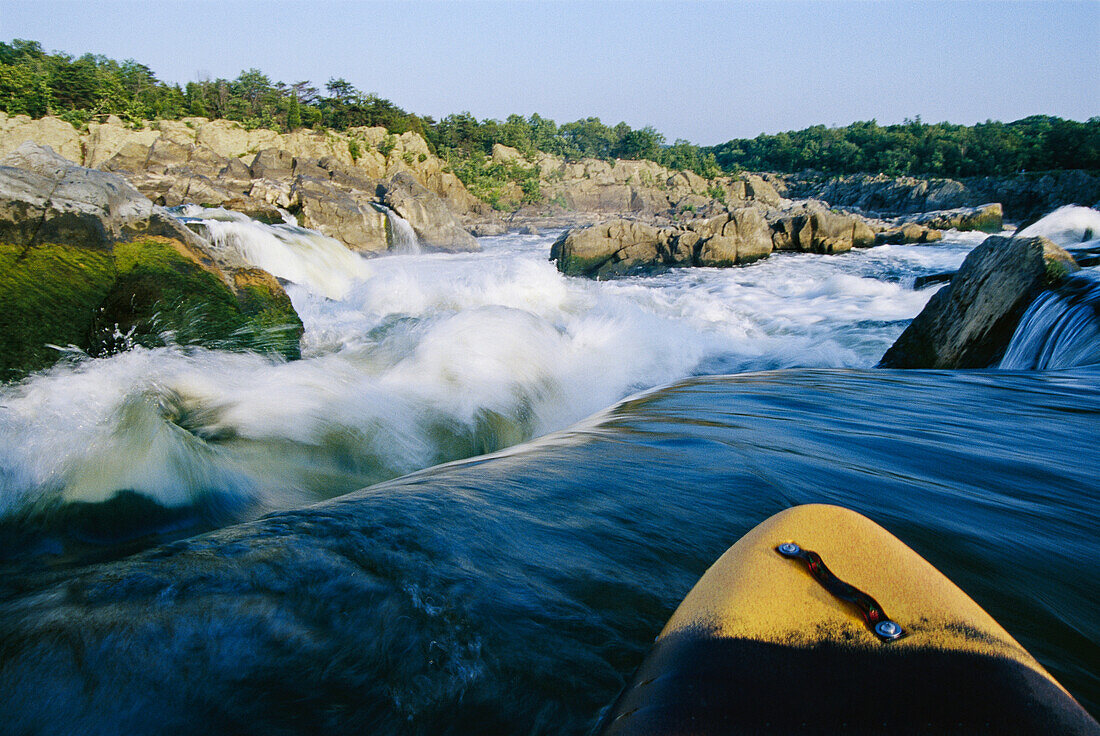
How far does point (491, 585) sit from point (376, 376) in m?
3.90

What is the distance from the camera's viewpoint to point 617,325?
8.45 metres

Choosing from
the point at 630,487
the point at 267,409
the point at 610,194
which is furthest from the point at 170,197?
the point at 610,194

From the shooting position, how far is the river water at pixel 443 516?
113 cm

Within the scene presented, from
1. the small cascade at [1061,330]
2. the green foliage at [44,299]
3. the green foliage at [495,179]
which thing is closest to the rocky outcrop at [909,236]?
the small cascade at [1061,330]

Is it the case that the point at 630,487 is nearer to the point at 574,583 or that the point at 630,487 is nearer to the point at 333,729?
the point at 574,583

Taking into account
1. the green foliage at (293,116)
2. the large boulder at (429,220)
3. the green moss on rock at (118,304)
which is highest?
the green foliage at (293,116)

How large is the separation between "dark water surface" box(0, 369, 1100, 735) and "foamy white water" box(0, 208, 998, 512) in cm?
91

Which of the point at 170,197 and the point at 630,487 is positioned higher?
the point at 170,197

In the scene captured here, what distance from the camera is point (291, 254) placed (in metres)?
11.8

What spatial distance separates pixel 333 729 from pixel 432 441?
2952mm

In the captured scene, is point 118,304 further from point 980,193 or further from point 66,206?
point 980,193

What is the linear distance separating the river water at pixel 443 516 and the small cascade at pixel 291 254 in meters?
7.39

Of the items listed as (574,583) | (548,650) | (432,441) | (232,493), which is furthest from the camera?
A: (432,441)

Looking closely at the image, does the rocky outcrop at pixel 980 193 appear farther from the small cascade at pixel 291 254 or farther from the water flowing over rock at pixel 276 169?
the small cascade at pixel 291 254
